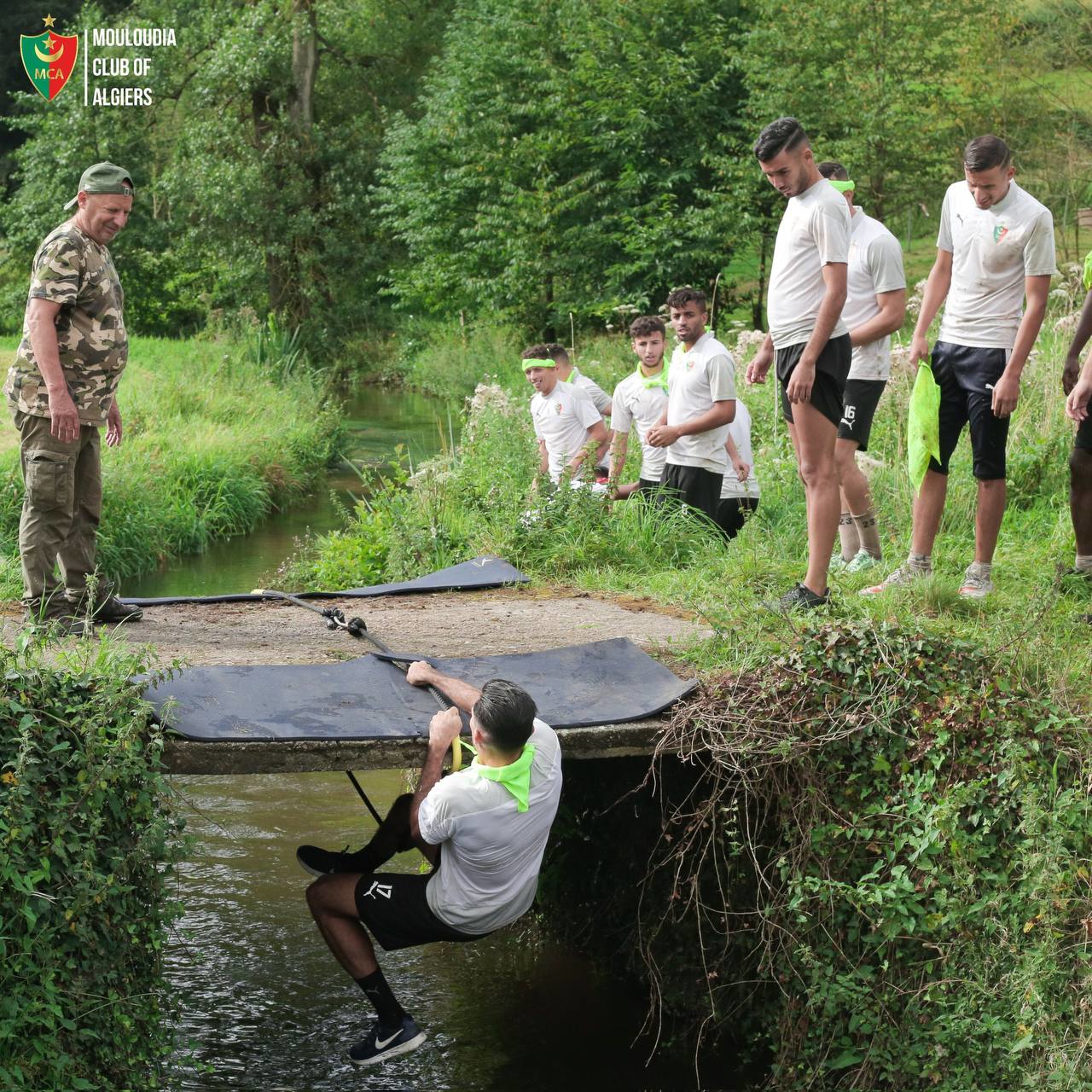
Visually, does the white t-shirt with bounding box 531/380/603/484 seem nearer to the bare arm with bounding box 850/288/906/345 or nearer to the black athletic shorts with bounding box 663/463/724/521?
the black athletic shorts with bounding box 663/463/724/521

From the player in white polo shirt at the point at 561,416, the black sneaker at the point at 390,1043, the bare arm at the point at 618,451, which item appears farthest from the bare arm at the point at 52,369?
the player in white polo shirt at the point at 561,416

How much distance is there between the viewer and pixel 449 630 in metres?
6.85

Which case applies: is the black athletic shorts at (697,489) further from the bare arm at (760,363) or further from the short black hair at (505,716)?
the short black hair at (505,716)

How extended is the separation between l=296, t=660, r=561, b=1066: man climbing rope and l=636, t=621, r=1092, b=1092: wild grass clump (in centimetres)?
65

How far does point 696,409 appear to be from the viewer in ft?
27.5

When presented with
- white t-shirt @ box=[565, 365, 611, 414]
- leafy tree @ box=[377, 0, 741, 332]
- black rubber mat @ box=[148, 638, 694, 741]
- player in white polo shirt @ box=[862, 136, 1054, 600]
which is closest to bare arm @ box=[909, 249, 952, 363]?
player in white polo shirt @ box=[862, 136, 1054, 600]

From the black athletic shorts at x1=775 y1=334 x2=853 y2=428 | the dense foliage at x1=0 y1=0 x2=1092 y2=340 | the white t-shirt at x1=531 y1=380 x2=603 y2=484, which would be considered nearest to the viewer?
the black athletic shorts at x1=775 y1=334 x2=853 y2=428

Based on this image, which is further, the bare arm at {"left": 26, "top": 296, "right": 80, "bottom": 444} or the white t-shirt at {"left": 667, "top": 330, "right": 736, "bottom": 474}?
the white t-shirt at {"left": 667, "top": 330, "right": 736, "bottom": 474}

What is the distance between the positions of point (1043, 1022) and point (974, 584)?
8.73 ft

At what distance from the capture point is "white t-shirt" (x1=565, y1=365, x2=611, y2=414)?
10.0m

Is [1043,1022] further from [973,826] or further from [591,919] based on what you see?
[591,919]

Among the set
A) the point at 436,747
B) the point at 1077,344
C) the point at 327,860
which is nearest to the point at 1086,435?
the point at 1077,344

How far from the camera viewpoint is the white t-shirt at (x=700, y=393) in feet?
27.2

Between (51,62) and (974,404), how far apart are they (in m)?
32.1
